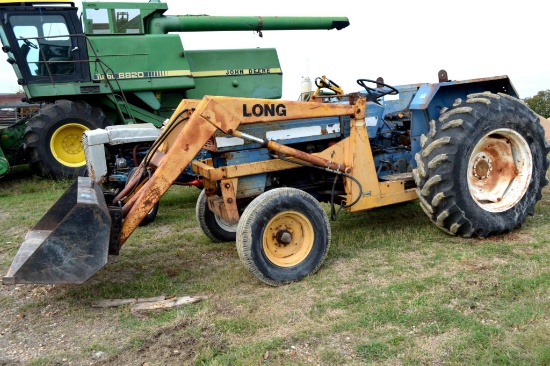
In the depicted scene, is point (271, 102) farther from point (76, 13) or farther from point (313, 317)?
point (76, 13)

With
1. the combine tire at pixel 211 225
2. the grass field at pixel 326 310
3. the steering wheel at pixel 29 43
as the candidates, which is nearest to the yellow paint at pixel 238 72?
the steering wheel at pixel 29 43

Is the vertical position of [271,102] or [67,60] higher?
[67,60]

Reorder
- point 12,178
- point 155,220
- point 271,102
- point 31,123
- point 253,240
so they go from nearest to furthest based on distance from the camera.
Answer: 1. point 253,240
2. point 271,102
3. point 155,220
4. point 31,123
5. point 12,178

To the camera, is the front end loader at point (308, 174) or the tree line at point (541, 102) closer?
the front end loader at point (308, 174)

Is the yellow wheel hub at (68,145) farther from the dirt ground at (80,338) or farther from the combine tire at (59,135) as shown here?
the dirt ground at (80,338)

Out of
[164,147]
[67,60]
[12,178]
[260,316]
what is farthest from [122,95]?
[260,316]

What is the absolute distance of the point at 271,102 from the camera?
180 inches

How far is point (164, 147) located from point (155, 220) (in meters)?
2.56

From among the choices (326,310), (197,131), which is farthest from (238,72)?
(326,310)

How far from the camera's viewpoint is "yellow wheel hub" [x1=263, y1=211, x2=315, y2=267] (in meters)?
4.35

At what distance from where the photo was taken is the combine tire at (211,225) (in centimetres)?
556

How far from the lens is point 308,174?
5.26 meters

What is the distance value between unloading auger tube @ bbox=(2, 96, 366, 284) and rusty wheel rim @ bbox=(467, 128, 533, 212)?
1421 millimetres

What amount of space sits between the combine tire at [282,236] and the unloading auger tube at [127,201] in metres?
0.56
